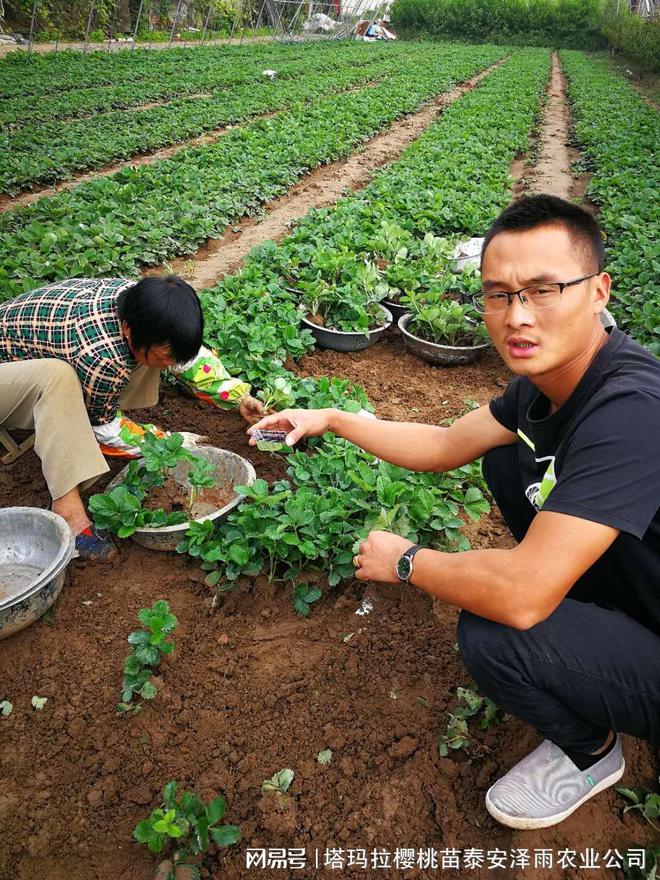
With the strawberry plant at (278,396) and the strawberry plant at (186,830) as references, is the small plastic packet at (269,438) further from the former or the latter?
the strawberry plant at (186,830)

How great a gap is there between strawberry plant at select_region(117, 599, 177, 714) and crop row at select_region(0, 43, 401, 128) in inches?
501

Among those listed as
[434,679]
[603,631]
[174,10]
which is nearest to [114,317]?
[434,679]

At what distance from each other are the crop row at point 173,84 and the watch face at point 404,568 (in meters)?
13.3

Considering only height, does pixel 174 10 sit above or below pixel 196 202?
above

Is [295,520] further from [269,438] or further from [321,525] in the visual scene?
[269,438]

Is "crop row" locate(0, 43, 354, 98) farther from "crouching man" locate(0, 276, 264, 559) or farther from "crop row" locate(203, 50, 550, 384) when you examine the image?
"crouching man" locate(0, 276, 264, 559)

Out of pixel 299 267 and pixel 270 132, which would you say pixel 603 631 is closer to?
pixel 299 267

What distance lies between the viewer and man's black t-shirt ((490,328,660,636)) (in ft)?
4.64

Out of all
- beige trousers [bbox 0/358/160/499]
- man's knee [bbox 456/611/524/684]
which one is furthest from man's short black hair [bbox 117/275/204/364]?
man's knee [bbox 456/611/524/684]

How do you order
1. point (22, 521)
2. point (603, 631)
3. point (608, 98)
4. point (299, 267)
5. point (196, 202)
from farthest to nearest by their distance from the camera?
point (608, 98) < point (196, 202) < point (299, 267) < point (22, 521) < point (603, 631)

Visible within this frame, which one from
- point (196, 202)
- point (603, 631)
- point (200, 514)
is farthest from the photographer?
point (196, 202)

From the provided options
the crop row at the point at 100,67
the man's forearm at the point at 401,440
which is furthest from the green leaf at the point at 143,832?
the crop row at the point at 100,67

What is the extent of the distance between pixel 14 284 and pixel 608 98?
67.1ft

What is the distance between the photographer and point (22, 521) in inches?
102
